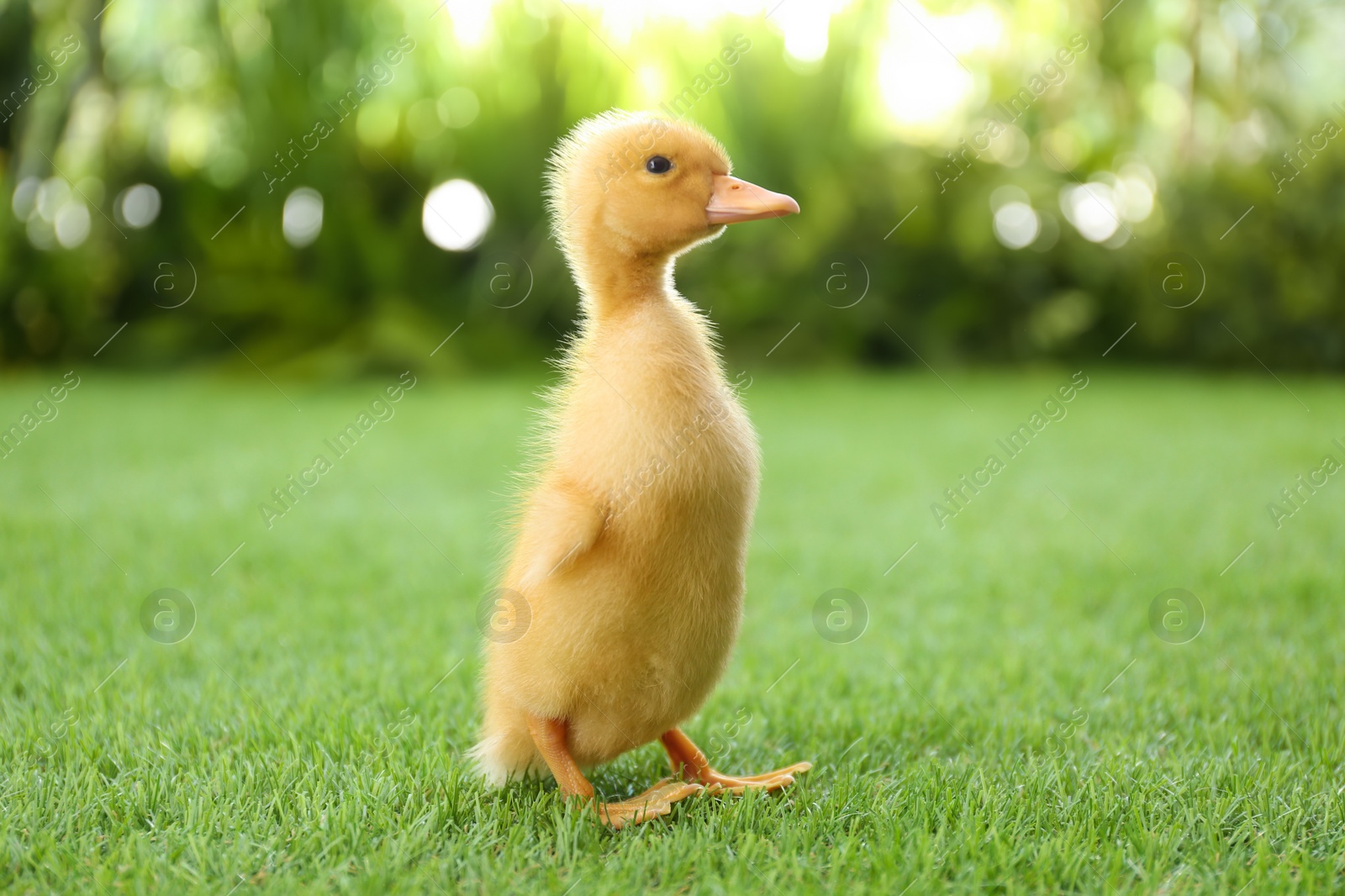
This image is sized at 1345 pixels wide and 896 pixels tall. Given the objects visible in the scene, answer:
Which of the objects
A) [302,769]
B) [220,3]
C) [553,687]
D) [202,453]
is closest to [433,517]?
[202,453]

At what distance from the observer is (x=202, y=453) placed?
5.62m

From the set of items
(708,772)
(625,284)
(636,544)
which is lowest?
(708,772)

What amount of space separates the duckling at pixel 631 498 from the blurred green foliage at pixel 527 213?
617 cm

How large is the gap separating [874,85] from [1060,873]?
8764 mm

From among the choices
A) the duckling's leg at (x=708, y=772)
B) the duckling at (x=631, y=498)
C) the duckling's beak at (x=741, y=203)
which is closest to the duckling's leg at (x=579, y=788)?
the duckling at (x=631, y=498)

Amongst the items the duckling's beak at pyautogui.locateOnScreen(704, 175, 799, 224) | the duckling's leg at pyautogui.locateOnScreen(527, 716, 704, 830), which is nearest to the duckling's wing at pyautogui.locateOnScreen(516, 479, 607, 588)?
the duckling's leg at pyautogui.locateOnScreen(527, 716, 704, 830)

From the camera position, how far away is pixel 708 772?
2111mm

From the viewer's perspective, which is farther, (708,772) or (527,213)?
(527,213)

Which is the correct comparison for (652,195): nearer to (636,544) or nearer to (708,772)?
(636,544)

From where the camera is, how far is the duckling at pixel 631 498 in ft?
6.03

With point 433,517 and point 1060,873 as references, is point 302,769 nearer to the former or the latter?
point 1060,873

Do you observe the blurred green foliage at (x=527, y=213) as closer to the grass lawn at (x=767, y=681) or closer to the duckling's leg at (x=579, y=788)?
the grass lawn at (x=767, y=681)

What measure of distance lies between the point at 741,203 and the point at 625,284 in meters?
0.27

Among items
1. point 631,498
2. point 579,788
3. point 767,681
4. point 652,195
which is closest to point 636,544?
point 631,498
